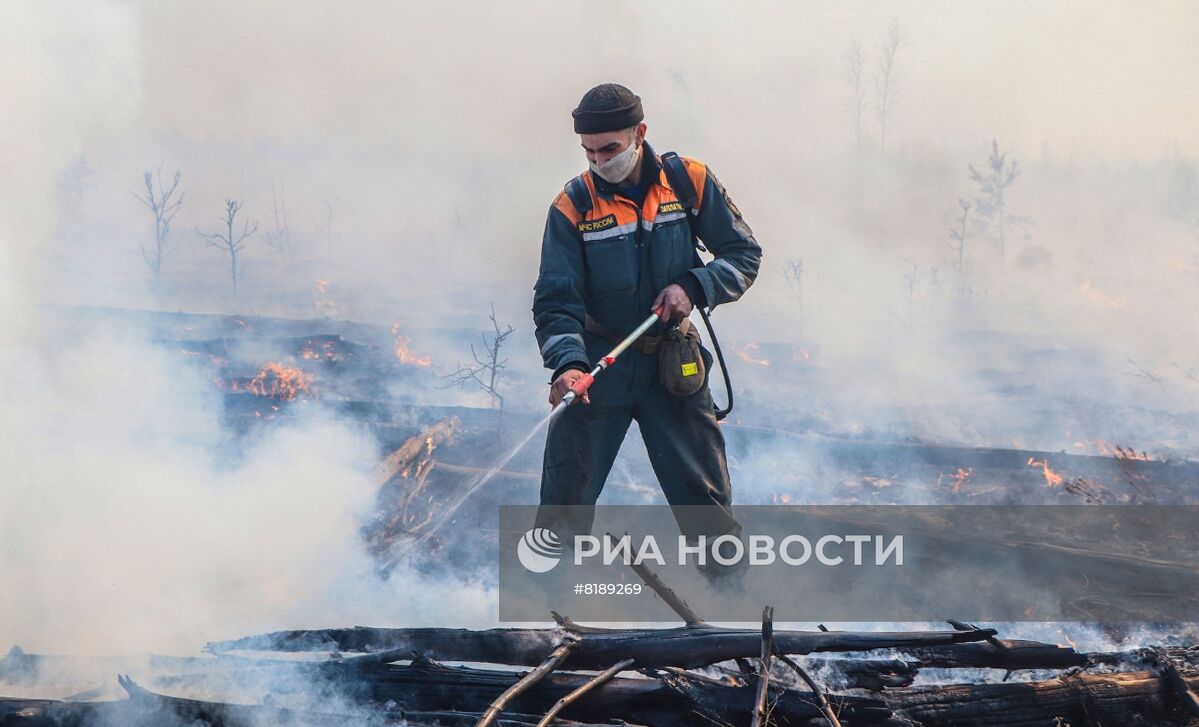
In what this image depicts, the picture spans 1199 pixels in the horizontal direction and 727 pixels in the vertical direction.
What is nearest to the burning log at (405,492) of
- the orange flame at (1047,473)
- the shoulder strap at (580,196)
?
the shoulder strap at (580,196)

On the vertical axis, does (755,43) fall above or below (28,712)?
above

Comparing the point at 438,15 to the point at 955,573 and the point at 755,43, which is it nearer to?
the point at 755,43

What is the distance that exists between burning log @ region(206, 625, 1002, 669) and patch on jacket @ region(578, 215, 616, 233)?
179cm

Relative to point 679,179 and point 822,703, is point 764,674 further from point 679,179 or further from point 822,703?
point 679,179

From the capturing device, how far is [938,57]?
672 inches

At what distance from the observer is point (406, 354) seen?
10742 millimetres

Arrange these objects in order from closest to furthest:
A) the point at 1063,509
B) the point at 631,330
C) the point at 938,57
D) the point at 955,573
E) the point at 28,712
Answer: the point at 28,712 < the point at 631,330 < the point at 955,573 < the point at 1063,509 < the point at 938,57

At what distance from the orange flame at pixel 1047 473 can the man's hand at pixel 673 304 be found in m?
5.08

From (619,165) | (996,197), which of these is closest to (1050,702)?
(619,165)

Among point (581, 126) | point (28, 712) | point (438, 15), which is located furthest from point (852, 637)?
Answer: point (438, 15)

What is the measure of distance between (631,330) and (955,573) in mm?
2671

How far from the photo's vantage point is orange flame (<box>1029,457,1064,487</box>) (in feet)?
25.4

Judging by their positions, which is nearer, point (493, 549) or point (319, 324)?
point (493, 549)

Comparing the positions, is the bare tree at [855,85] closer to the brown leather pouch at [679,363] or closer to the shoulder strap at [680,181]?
the shoulder strap at [680,181]
